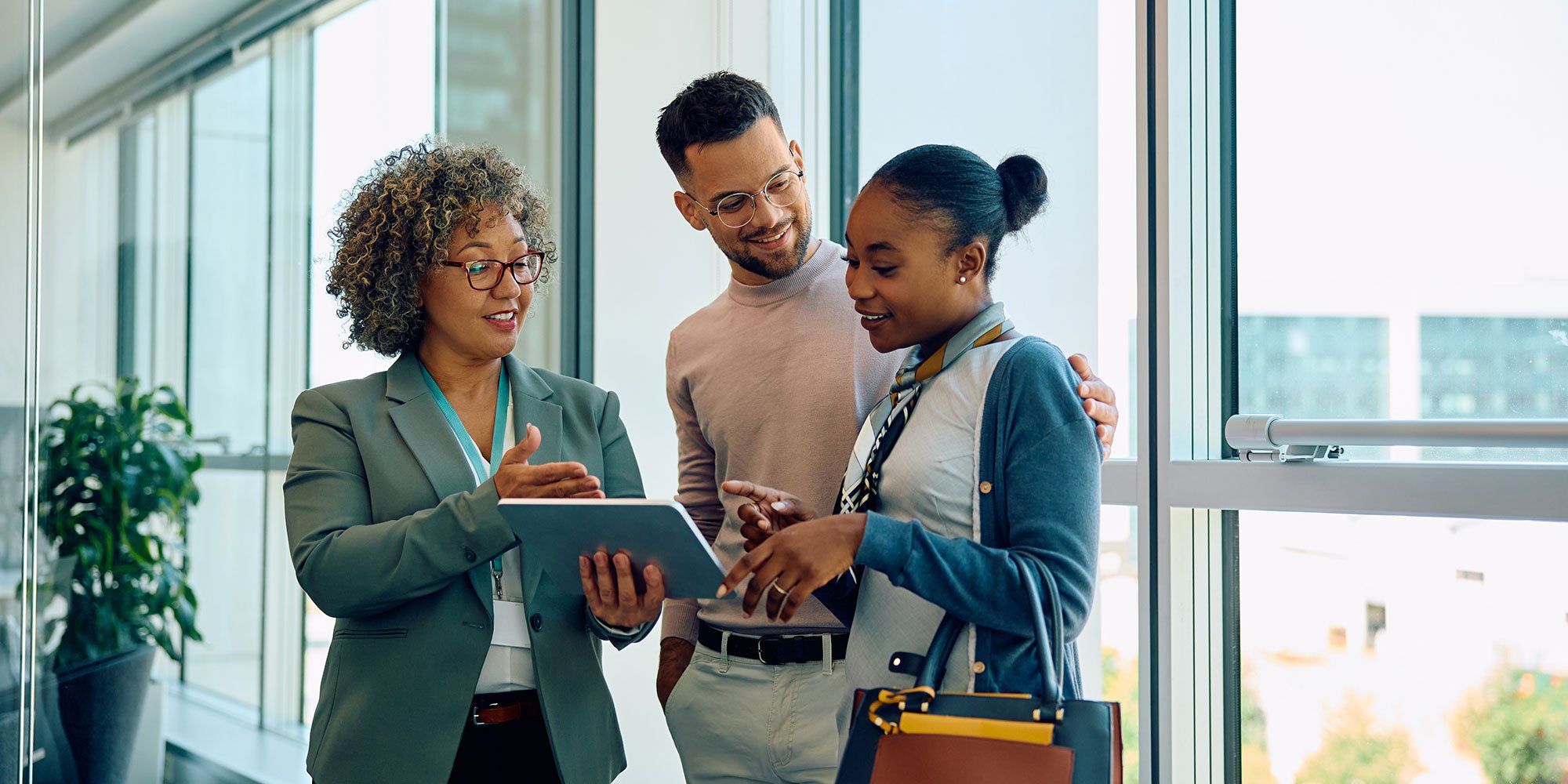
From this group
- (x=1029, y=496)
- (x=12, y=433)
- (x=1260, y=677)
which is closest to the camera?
(x=1029, y=496)

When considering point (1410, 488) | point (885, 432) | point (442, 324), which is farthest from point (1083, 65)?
point (442, 324)

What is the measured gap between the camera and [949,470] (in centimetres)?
135

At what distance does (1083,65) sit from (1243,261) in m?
0.58

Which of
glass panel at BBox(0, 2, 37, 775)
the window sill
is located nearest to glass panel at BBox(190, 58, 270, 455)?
→ glass panel at BBox(0, 2, 37, 775)

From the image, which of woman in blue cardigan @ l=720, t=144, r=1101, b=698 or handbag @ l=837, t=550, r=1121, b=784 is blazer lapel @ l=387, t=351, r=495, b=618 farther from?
handbag @ l=837, t=550, r=1121, b=784

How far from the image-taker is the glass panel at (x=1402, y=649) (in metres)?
1.67

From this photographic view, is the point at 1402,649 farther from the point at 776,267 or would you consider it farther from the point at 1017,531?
the point at 776,267

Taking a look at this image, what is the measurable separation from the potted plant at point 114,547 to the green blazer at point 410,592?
1399 millimetres

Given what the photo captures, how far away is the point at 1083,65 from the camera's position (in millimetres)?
2352

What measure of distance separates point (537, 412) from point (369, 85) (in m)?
1.91

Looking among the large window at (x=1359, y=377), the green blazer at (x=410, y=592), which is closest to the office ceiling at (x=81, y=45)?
the green blazer at (x=410, y=592)

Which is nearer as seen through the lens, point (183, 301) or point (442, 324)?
point (442, 324)

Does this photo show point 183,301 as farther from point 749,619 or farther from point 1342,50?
point 1342,50

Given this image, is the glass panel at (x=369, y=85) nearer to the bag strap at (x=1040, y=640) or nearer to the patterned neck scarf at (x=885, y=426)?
the patterned neck scarf at (x=885, y=426)
